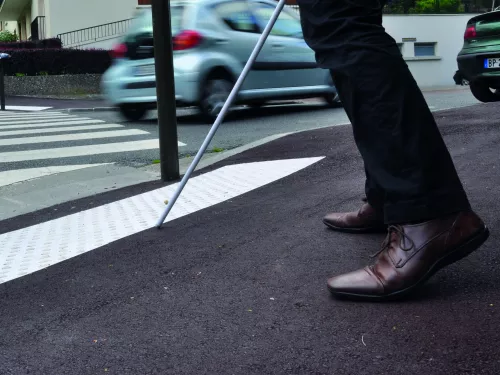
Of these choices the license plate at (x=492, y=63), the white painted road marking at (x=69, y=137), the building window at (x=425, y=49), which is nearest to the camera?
the white painted road marking at (x=69, y=137)

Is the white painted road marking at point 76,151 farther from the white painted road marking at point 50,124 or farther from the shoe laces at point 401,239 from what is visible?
the shoe laces at point 401,239

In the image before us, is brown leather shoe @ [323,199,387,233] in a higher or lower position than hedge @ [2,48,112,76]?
lower

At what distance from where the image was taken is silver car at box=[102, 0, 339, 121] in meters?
9.83

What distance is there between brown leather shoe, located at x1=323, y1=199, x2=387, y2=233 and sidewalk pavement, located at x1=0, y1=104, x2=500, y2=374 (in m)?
0.08

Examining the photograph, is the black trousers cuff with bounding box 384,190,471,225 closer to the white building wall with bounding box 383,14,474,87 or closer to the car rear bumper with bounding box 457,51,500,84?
the car rear bumper with bounding box 457,51,500,84

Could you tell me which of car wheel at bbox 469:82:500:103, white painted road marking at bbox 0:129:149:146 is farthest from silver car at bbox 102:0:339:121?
car wheel at bbox 469:82:500:103

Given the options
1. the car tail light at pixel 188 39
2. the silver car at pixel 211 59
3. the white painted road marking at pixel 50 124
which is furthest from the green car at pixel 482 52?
the white painted road marking at pixel 50 124

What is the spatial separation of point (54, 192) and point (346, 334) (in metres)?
3.21

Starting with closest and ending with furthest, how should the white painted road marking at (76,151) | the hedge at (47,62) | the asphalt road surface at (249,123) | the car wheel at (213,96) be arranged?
1. the white painted road marking at (76,151)
2. the asphalt road surface at (249,123)
3. the car wheel at (213,96)
4. the hedge at (47,62)

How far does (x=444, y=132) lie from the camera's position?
19.3 feet

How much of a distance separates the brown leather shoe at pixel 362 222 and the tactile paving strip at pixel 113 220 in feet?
2.86

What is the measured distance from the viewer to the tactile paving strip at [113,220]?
302 centimetres

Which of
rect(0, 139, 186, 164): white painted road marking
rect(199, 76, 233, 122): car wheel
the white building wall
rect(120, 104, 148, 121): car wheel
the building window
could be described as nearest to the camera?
rect(0, 139, 186, 164): white painted road marking

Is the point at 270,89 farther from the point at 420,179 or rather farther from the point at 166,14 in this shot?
the point at 420,179
